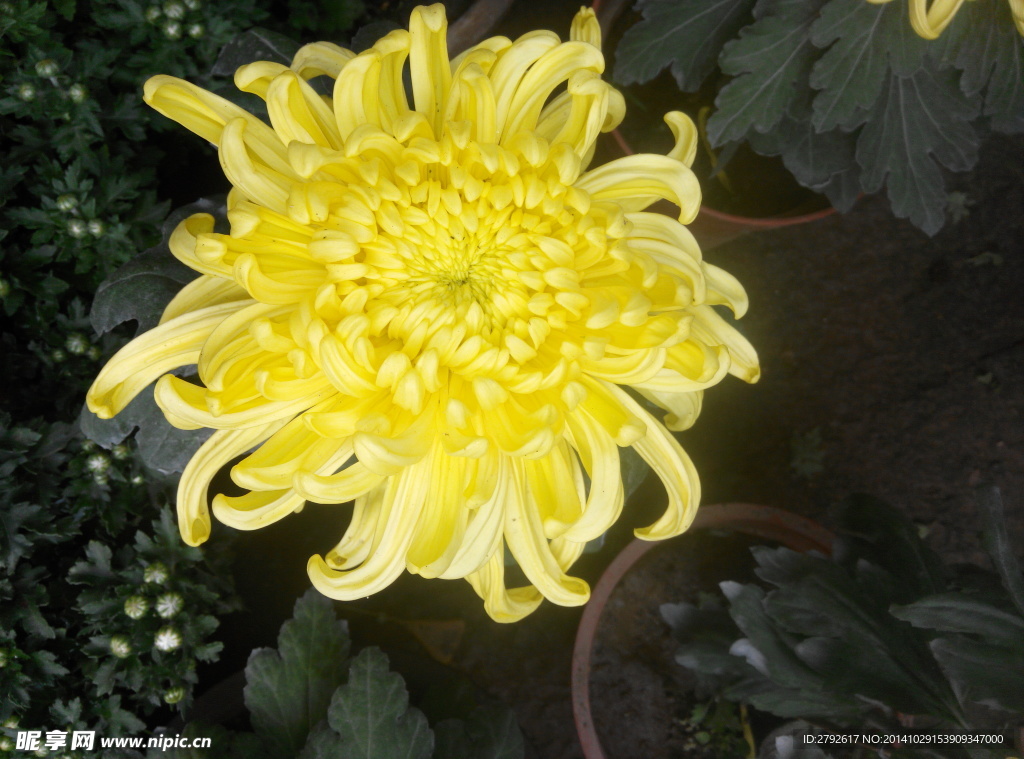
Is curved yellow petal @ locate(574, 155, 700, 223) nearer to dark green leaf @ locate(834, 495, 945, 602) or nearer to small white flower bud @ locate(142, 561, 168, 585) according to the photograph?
dark green leaf @ locate(834, 495, 945, 602)

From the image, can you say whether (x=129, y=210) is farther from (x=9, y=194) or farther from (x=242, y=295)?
(x=242, y=295)

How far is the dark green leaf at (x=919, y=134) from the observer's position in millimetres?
1554

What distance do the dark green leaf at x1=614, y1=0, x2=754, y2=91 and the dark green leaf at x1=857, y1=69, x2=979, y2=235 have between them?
1.27 ft

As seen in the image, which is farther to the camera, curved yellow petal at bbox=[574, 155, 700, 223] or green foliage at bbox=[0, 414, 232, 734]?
green foliage at bbox=[0, 414, 232, 734]

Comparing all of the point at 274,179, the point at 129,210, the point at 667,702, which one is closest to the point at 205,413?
the point at 274,179

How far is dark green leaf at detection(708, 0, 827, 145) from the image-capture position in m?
1.45

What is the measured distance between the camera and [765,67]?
148 centimetres

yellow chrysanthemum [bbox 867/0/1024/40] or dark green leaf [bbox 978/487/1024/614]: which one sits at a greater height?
yellow chrysanthemum [bbox 867/0/1024/40]

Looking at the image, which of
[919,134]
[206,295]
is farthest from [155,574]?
[919,134]

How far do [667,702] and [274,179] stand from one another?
6.02ft

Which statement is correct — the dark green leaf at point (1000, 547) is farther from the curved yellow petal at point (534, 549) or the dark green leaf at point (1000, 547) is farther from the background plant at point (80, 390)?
the background plant at point (80, 390)

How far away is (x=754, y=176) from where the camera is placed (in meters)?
→ 2.09

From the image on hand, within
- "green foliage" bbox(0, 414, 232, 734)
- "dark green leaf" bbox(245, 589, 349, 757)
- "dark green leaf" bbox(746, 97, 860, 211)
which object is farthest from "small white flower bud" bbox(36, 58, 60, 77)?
"dark green leaf" bbox(746, 97, 860, 211)

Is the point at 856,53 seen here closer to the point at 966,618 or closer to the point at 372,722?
the point at 966,618
